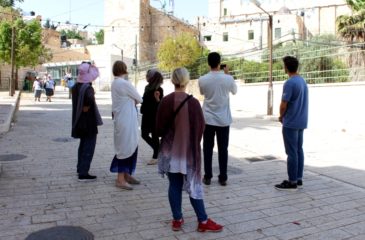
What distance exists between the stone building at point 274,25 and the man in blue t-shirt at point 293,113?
44.2m

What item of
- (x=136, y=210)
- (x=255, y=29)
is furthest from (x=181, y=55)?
(x=136, y=210)

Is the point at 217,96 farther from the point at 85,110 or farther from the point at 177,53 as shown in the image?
the point at 177,53

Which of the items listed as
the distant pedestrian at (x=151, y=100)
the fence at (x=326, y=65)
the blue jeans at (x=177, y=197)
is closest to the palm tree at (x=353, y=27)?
the fence at (x=326, y=65)

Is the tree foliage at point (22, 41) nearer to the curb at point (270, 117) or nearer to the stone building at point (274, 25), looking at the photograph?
the curb at point (270, 117)

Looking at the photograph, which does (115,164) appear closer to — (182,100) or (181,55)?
(182,100)

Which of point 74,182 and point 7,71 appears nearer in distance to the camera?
point 74,182

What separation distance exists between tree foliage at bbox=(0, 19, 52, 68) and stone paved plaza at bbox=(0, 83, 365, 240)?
24830 millimetres

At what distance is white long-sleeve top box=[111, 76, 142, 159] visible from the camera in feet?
17.9

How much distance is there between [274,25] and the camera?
51.9 meters

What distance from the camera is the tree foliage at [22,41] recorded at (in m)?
31.8

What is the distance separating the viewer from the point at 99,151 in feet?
27.7

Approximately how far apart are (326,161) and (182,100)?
4904mm

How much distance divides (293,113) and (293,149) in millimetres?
510

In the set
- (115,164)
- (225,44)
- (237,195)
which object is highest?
(225,44)
